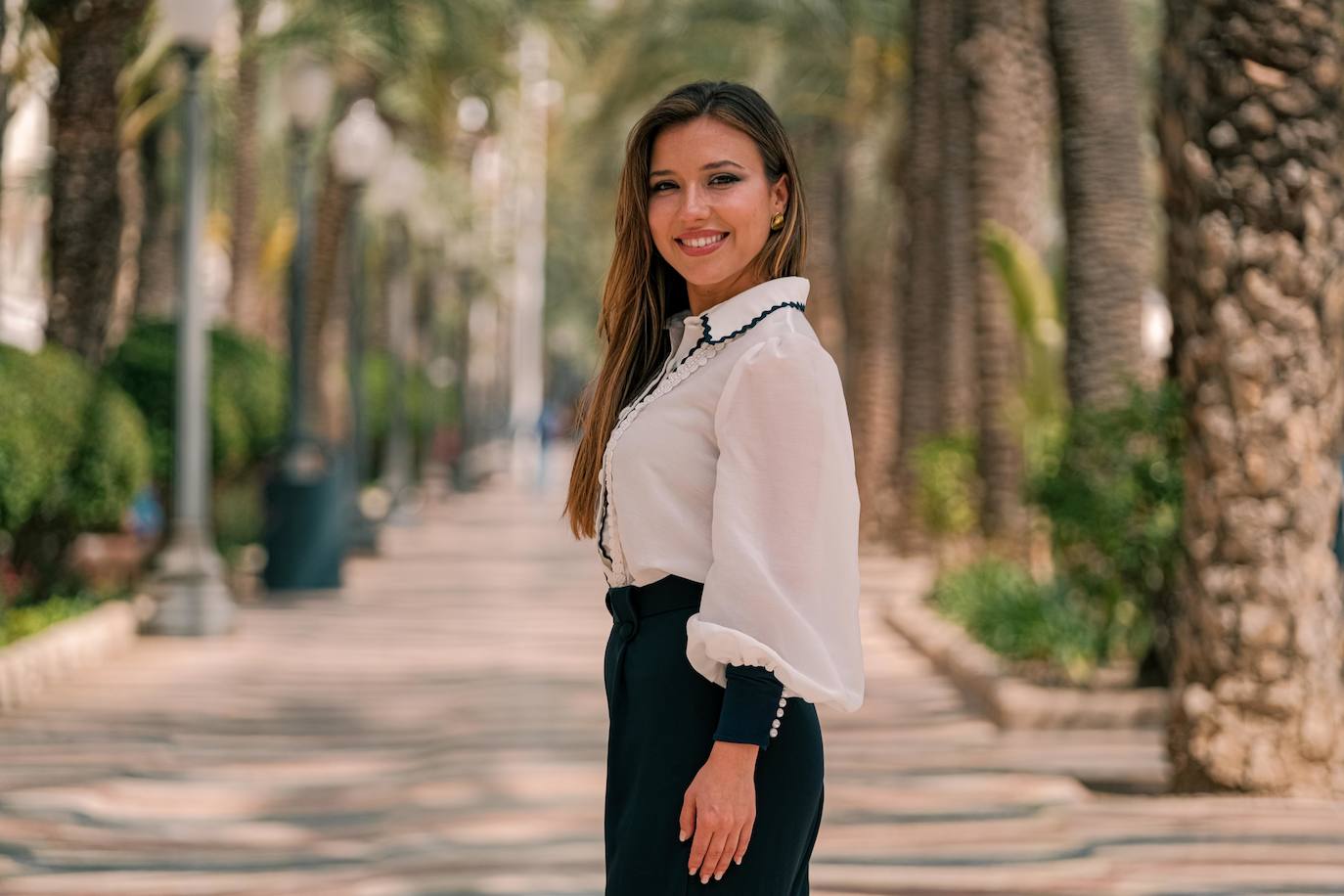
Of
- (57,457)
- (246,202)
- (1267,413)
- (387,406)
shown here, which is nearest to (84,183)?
(57,457)

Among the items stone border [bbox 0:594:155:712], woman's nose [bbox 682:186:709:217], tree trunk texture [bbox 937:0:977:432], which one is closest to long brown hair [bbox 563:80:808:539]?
woman's nose [bbox 682:186:709:217]

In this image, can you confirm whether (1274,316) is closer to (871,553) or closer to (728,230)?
(728,230)

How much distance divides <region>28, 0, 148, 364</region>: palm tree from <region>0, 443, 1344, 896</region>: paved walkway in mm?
2983

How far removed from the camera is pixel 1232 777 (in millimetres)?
7641

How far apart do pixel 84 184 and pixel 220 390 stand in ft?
8.12

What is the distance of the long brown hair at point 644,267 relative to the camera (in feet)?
9.73

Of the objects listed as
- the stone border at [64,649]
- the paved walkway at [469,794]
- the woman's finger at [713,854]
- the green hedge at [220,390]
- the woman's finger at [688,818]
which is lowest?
the paved walkway at [469,794]

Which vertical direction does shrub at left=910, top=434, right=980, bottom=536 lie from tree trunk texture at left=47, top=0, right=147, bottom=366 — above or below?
below

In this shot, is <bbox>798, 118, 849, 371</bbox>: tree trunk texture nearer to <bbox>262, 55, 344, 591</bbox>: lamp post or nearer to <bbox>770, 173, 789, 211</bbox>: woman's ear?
<bbox>262, 55, 344, 591</bbox>: lamp post

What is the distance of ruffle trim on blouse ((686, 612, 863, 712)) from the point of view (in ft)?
8.82

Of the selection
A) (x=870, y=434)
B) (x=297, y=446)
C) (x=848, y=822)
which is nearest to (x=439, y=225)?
(x=870, y=434)

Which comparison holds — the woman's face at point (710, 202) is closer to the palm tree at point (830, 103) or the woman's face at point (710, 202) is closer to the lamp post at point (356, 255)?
the lamp post at point (356, 255)

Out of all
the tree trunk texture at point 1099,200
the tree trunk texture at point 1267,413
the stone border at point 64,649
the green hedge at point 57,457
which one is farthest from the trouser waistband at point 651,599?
the tree trunk texture at point 1099,200

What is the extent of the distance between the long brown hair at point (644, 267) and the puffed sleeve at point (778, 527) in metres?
0.32
